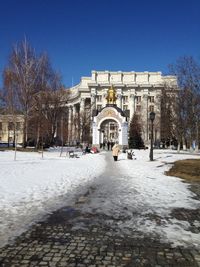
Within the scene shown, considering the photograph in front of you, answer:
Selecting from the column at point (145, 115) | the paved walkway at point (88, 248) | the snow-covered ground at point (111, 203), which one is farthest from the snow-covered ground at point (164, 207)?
the column at point (145, 115)

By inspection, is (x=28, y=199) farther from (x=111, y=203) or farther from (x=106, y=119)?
(x=106, y=119)

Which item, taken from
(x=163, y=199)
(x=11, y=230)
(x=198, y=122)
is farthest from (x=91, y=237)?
(x=198, y=122)

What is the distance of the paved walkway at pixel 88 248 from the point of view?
4453mm

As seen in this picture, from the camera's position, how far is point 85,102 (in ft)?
390

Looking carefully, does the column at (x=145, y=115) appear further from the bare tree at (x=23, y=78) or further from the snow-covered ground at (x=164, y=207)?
the snow-covered ground at (x=164, y=207)

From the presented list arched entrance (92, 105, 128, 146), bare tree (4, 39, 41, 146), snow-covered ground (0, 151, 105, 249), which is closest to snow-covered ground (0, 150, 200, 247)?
snow-covered ground (0, 151, 105, 249)

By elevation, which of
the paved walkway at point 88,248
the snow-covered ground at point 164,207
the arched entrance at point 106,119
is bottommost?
the paved walkway at point 88,248

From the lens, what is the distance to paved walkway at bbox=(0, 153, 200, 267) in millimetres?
4453

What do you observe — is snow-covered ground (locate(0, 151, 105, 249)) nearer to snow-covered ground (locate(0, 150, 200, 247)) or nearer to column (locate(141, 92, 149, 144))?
snow-covered ground (locate(0, 150, 200, 247))

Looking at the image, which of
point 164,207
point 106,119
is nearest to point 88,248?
point 164,207

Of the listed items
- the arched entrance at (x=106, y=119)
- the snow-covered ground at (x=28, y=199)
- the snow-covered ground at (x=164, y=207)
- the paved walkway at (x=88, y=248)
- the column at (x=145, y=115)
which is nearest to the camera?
the paved walkway at (x=88, y=248)

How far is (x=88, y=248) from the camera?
16.4 ft

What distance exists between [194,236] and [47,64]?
39399mm

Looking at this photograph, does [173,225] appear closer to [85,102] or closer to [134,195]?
[134,195]
